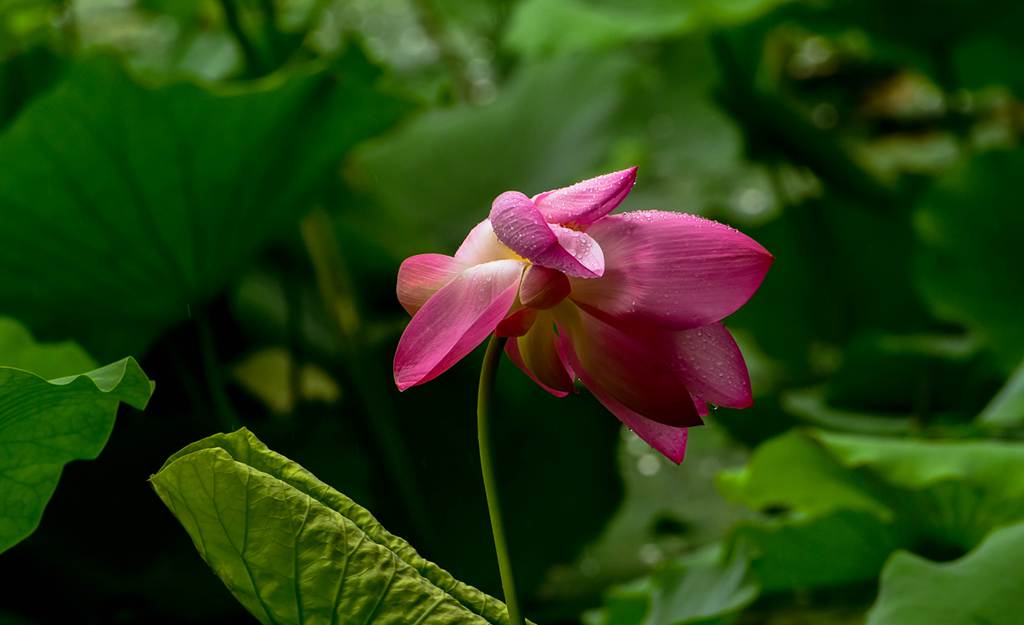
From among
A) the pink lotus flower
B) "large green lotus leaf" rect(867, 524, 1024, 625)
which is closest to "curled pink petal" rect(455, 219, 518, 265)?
the pink lotus flower

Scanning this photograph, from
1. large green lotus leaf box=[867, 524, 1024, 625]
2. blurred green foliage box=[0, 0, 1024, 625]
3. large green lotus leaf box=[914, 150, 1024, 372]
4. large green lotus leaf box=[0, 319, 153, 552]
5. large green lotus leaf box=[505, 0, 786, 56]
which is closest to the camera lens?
large green lotus leaf box=[0, 319, 153, 552]

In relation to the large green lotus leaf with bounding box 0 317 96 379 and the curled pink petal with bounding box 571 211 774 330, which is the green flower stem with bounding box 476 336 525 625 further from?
the large green lotus leaf with bounding box 0 317 96 379

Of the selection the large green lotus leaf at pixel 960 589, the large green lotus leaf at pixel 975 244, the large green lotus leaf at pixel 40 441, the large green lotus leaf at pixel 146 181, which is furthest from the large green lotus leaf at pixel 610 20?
the large green lotus leaf at pixel 40 441

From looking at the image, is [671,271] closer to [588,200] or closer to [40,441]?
[588,200]

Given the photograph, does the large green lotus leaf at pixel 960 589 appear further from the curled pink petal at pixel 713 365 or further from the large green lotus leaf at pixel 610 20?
the large green lotus leaf at pixel 610 20

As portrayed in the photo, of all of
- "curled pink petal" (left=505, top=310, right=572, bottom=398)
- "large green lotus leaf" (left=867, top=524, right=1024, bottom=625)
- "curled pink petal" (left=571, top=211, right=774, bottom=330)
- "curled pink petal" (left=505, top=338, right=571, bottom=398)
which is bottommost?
"large green lotus leaf" (left=867, top=524, right=1024, bottom=625)
